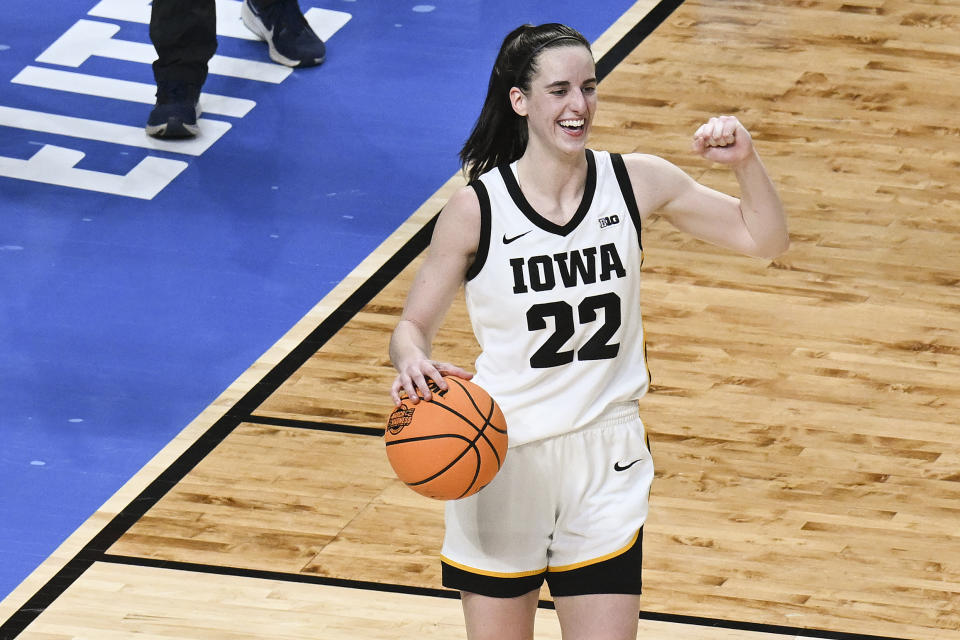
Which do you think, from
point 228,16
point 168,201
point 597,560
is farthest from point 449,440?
point 228,16

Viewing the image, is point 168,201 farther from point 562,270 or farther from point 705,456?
point 562,270

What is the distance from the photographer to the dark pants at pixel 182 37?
8008 millimetres

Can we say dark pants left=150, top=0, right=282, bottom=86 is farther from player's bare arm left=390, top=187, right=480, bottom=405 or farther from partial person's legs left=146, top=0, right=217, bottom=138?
player's bare arm left=390, top=187, right=480, bottom=405

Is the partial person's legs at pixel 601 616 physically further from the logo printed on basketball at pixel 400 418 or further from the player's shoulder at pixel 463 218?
the player's shoulder at pixel 463 218

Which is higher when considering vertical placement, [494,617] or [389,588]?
[494,617]

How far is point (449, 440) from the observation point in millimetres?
3605

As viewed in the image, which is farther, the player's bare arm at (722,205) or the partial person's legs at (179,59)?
the partial person's legs at (179,59)

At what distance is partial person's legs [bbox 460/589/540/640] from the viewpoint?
12.7 ft

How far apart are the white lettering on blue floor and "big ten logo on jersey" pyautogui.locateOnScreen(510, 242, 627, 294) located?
416 centimetres

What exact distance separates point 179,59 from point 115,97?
25.7 inches

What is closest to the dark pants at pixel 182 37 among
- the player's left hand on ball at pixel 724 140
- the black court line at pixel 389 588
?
the black court line at pixel 389 588

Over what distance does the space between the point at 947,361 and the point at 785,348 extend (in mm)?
564

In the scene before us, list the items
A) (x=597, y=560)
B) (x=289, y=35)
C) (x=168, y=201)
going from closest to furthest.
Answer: (x=597, y=560) → (x=168, y=201) → (x=289, y=35)

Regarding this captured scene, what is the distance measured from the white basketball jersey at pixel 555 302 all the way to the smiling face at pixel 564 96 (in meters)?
0.14
